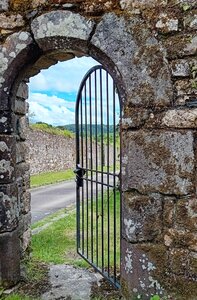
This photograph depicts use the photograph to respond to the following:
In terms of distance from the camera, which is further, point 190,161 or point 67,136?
point 67,136

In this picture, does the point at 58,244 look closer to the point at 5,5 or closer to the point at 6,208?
the point at 6,208

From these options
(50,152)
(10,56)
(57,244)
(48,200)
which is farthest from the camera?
(50,152)

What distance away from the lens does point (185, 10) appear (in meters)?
2.84

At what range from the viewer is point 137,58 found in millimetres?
2912

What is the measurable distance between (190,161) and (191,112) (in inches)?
14.1

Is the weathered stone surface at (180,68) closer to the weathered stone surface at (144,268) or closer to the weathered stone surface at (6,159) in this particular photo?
the weathered stone surface at (144,268)

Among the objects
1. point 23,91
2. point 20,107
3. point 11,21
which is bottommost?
point 20,107

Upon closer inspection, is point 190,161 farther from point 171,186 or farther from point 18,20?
point 18,20

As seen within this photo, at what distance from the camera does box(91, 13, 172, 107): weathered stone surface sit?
2875mm

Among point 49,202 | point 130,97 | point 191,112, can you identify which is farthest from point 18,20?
point 49,202

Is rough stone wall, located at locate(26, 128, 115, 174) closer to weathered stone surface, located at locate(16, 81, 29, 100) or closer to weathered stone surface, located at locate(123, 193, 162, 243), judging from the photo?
weathered stone surface, located at locate(16, 81, 29, 100)

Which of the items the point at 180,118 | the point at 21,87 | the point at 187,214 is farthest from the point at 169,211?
the point at 21,87

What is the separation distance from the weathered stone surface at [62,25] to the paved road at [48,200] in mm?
5694

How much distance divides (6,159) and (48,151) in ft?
55.0
